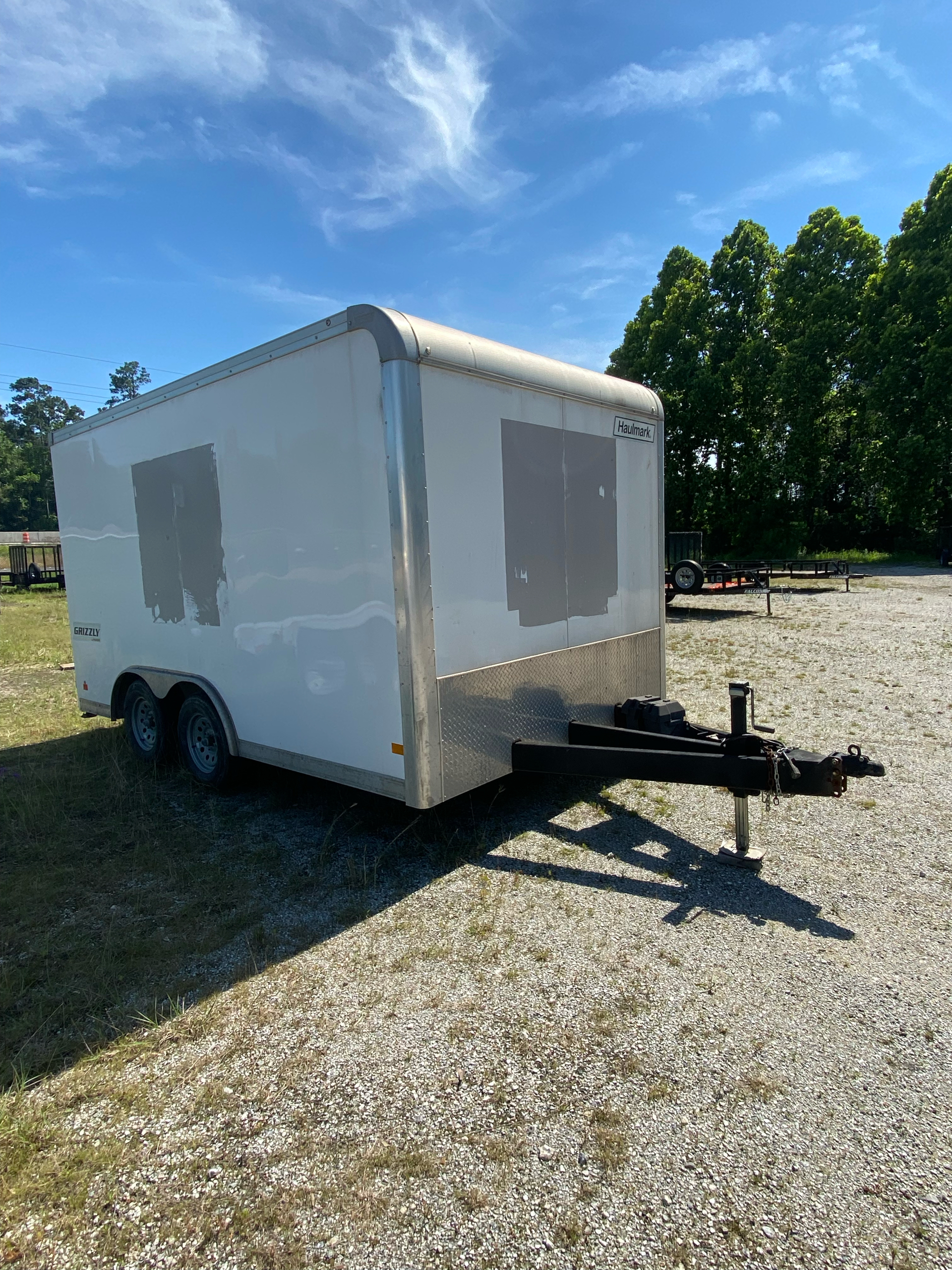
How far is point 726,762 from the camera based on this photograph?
3773 mm

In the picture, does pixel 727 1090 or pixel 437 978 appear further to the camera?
pixel 437 978

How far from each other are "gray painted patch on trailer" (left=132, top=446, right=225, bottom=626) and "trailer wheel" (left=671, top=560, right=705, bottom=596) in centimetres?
1247

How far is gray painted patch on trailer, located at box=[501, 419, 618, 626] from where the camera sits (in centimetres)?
422

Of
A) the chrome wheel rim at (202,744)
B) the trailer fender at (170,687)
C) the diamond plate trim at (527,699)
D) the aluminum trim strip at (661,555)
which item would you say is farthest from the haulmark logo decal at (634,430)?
the chrome wheel rim at (202,744)

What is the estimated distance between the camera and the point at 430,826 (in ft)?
15.0

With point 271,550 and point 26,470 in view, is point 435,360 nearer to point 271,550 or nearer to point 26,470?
point 271,550

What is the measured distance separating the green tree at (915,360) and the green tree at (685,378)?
5.89 metres

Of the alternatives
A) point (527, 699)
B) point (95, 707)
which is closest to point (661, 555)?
point (527, 699)

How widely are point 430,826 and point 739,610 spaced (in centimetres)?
1296

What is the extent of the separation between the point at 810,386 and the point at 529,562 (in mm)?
27787

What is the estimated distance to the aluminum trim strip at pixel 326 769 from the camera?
384 cm

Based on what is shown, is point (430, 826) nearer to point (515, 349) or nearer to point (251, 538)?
point (251, 538)

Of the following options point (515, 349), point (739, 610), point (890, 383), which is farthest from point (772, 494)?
point (515, 349)

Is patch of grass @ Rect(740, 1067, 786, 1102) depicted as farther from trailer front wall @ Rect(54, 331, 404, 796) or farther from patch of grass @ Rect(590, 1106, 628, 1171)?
trailer front wall @ Rect(54, 331, 404, 796)
